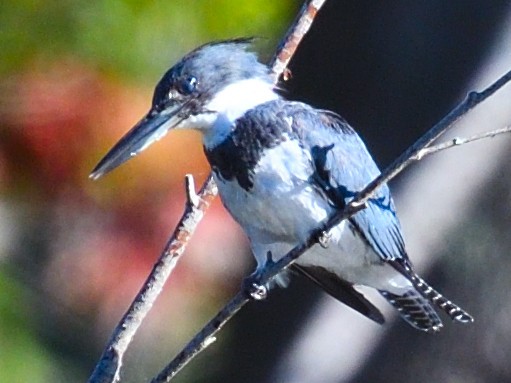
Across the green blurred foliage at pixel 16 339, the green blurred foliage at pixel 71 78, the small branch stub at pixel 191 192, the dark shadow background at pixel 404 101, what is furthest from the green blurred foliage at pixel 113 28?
the dark shadow background at pixel 404 101

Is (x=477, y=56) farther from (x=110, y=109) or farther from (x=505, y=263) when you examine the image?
(x=110, y=109)

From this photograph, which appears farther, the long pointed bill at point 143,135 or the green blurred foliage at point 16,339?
the green blurred foliage at point 16,339

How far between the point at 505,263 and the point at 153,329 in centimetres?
99

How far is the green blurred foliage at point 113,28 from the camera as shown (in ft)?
9.64

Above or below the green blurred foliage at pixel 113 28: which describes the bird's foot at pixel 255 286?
below

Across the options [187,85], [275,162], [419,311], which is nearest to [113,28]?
[187,85]

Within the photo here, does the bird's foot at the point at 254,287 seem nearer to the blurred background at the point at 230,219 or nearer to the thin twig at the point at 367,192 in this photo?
the thin twig at the point at 367,192

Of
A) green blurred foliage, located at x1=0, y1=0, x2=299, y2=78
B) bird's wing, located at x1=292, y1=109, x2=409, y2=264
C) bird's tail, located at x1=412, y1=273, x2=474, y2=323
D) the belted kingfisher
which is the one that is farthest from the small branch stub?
green blurred foliage, located at x1=0, y1=0, x2=299, y2=78

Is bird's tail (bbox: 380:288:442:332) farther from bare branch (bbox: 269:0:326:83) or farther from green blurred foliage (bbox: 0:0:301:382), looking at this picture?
green blurred foliage (bbox: 0:0:301:382)

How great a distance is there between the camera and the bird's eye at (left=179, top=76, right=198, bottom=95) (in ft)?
8.68

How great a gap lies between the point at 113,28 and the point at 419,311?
86cm

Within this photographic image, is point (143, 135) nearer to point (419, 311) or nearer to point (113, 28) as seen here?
point (113, 28)

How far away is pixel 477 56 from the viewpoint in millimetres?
3695

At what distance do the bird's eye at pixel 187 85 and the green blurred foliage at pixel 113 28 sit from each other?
38 cm
